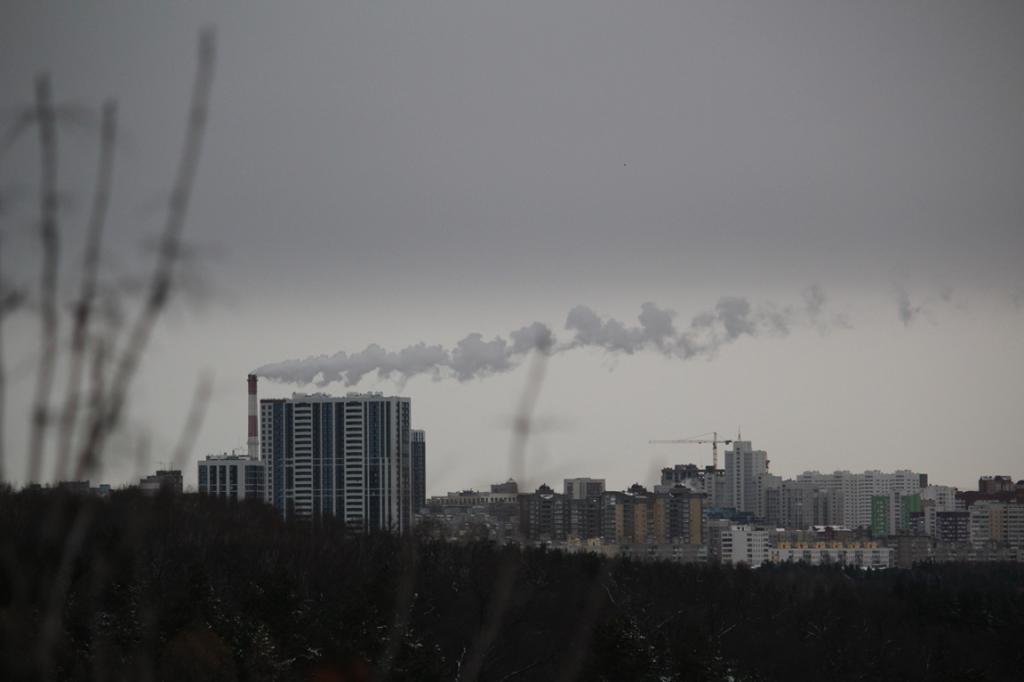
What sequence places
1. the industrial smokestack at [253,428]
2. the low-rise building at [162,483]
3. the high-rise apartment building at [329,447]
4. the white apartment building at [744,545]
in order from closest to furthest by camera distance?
the low-rise building at [162,483]
the industrial smokestack at [253,428]
the high-rise apartment building at [329,447]
the white apartment building at [744,545]

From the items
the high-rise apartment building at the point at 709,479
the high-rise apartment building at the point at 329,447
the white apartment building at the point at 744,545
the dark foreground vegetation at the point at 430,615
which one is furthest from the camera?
the high-rise apartment building at the point at 709,479

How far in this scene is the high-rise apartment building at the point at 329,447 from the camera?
107125 millimetres

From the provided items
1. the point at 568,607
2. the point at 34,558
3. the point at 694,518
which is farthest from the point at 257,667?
the point at 694,518

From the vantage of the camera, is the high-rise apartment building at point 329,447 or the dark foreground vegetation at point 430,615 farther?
the high-rise apartment building at point 329,447

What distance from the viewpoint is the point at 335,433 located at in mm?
110062

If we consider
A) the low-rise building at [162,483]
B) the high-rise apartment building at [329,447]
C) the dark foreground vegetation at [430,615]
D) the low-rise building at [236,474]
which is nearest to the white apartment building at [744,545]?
the high-rise apartment building at [329,447]

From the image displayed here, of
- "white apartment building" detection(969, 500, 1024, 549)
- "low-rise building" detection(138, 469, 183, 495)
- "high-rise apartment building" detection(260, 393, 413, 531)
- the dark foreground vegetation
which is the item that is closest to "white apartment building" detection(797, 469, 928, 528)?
"white apartment building" detection(969, 500, 1024, 549)

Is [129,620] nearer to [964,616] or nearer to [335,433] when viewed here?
[964,616]

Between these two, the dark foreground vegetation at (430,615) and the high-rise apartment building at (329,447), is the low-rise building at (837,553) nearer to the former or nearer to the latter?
the high-rise apartment building at (329,447)

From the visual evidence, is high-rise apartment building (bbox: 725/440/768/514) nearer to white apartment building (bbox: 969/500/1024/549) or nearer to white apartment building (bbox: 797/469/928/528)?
white apartment building (bbox: 797/469/928/528)

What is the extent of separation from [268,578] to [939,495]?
151847 mm

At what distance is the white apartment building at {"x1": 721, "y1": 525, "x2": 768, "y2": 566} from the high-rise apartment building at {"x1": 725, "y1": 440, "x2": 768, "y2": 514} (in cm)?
3829

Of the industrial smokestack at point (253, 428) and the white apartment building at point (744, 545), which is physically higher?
the industrial smokestack at point (253, 428)

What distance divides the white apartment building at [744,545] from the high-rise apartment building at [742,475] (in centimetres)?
3829
